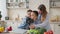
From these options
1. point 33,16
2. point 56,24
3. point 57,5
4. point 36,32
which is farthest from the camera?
point 57,5

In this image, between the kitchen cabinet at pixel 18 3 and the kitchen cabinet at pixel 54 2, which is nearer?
the kitchen cabinet at pixel 54 2

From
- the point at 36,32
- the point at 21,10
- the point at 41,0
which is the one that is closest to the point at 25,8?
the point at 21,10

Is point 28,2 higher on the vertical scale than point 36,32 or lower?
higher

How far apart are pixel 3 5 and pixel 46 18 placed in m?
3.35

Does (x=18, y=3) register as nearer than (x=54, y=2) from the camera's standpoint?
No

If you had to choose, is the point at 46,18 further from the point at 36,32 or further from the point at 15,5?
the point at 15,5

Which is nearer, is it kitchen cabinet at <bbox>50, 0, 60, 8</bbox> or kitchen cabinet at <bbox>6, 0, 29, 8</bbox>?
kitchen cabinet at <bbox>50, 0, 60, 8</bbox>

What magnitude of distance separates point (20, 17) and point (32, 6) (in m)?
0.66

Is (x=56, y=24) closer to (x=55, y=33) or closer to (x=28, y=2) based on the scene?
(x=55, y=33)

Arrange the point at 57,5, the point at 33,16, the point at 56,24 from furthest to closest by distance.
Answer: the point at 57,5
the point at 56,24
the point at 33,16

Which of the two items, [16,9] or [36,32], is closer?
[36,32]

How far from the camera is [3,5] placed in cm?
600

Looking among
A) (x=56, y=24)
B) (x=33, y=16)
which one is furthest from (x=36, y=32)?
(x=56, y=24)

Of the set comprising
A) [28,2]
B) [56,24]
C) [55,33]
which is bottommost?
[55,33]
